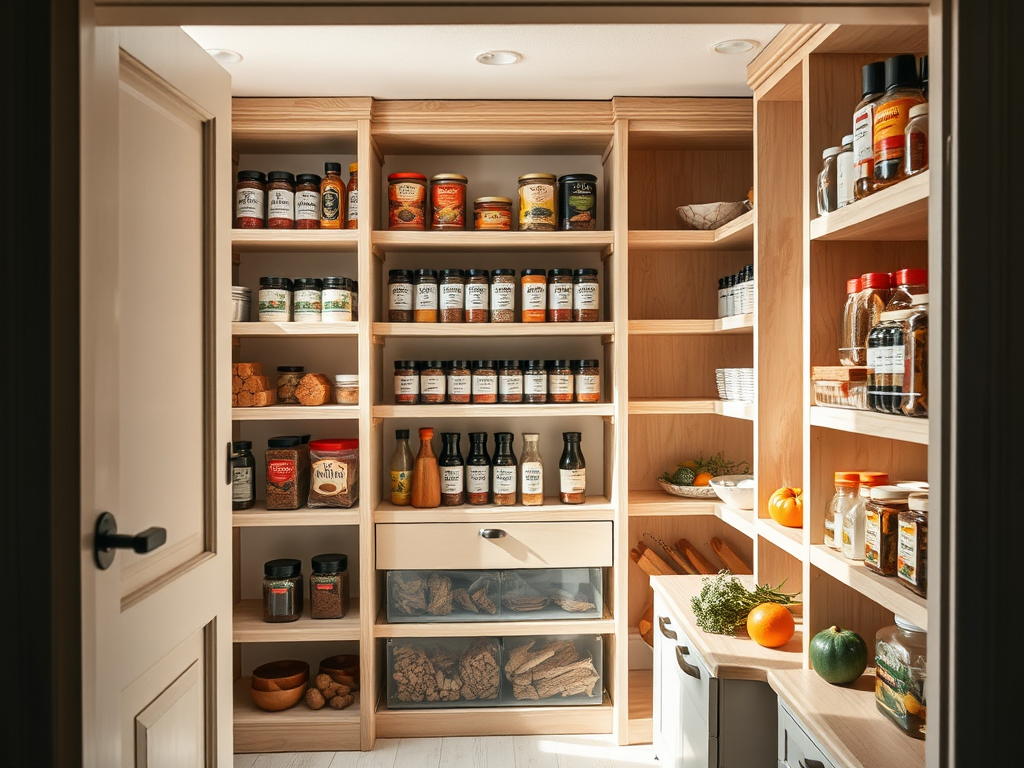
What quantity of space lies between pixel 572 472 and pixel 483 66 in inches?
55.1

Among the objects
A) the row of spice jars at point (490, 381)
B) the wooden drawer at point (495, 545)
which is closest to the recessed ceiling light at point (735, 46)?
the row of spice jars at point (490, 381)

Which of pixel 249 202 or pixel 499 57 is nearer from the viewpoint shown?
pixel 499 57

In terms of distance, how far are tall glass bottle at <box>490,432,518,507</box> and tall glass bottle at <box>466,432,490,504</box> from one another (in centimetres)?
4

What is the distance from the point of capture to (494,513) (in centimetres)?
290

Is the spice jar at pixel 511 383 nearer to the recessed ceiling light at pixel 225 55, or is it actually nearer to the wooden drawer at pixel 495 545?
the wooden drawer at pixel 495 545

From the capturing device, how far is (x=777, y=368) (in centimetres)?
228

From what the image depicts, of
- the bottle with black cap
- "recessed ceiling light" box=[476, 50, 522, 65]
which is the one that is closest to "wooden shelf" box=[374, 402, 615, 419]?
"recessed ceiling light" box=[476, 50, 522, 65]

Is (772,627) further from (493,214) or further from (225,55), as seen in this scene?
(225,55)

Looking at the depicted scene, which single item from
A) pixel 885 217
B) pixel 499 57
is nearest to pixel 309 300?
pixel 499 57

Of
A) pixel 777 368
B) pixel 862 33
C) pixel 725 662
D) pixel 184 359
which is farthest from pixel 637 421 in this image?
pixel 184 359

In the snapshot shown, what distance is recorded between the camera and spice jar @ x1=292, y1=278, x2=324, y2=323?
288cm

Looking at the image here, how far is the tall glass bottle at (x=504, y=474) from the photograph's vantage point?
117 inches

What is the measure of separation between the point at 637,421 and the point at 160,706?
219 centimetres
